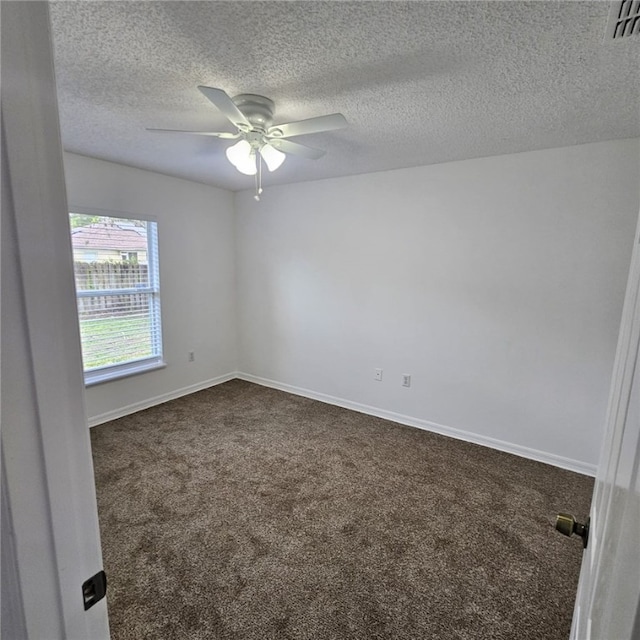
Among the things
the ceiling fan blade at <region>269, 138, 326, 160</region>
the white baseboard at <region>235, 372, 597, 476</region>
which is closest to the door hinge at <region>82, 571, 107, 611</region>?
the ceiling fan blade at <region>269, 138, 326, 160</region>

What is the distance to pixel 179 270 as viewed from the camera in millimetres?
3900

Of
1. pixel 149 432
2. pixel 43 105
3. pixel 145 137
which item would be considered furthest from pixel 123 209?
pixel 43 105

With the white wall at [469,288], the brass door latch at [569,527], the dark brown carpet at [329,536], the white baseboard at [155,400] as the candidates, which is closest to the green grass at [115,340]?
the white baseboard at [155,400]

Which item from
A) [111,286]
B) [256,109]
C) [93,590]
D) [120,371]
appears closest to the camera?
[93,590]

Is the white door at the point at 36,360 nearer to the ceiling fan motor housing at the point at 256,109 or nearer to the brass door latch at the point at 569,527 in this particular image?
the brass door latch at the point at 569,527

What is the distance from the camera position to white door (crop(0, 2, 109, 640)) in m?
0.44

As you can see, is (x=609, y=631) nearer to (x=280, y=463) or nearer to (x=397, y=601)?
(x=397, y=601)

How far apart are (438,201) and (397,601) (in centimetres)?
285

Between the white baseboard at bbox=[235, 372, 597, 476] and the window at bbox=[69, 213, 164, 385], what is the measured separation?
1.52 metres

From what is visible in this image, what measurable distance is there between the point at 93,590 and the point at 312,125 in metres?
1.94

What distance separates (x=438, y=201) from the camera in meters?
3.07

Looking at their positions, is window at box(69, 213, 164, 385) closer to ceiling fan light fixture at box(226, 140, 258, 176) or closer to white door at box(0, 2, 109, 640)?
ceiling fan light fixture at box(226, 140, 258, 176)

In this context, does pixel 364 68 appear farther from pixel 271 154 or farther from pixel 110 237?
pixel 110 237

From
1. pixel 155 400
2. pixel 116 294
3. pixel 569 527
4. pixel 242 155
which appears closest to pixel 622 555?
pixel 569 527
